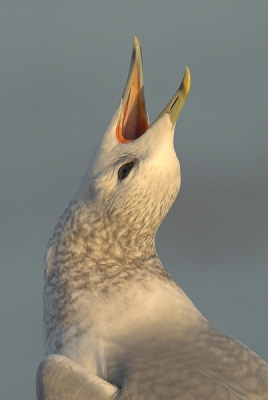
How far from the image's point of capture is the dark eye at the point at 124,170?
11.5 feet

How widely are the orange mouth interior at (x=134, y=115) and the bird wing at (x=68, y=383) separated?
1.02m

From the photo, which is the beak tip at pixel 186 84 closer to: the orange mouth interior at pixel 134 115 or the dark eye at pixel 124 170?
the orange mouth interior at pixel 134 115

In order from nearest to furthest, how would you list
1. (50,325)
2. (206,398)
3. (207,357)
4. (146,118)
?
(206,398), (207,357), (50,325), (146,118)

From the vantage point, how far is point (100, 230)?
3564mm

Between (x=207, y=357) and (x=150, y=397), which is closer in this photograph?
(x=150, y=397)

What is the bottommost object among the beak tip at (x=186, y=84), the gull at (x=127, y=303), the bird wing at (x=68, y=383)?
the bird wing at (x=68, y=383)

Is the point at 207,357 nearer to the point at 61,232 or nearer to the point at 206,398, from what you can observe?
the point at 206,398

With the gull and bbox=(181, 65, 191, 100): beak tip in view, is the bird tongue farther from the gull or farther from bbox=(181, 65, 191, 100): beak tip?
bbox=(181, 65, 191, 100): beak tip

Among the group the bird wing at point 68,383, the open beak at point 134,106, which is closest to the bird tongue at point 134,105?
the open beak at point 134,106

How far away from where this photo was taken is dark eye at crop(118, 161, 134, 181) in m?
3.49

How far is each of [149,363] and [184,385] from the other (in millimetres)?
163

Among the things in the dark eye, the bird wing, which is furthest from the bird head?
the bird wing

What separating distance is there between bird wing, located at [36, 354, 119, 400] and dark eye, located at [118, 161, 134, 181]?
70cm

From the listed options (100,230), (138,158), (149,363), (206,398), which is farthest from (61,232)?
(206,398)
